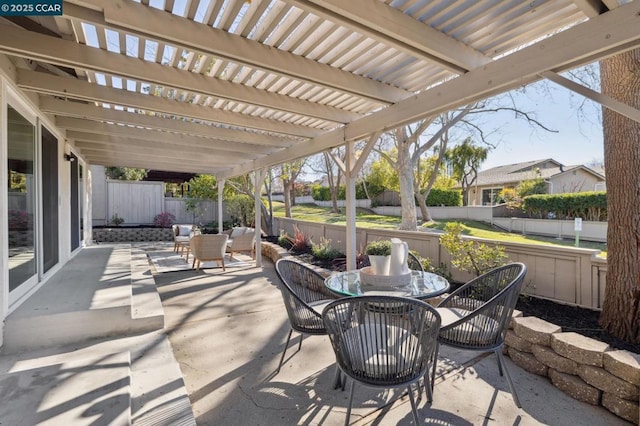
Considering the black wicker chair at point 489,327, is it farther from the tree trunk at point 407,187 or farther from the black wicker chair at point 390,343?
the tree trunk at point 407,187

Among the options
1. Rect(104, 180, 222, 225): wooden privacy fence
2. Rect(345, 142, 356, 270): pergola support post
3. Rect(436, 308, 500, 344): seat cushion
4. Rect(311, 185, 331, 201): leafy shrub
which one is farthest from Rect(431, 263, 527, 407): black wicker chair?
Rect(311, 185, 331, 201): leafy shrub

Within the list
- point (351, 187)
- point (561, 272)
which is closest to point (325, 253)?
point (351, 187)

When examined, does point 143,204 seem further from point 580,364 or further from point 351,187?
point 580,364

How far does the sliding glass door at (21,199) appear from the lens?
10.1 feet

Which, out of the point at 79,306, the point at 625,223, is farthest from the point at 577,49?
the point at 79,306

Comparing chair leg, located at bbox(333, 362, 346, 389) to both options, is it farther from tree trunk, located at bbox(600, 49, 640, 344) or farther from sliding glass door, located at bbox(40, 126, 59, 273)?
sliding glass door, located at bbox(40, 126, 59, 273)

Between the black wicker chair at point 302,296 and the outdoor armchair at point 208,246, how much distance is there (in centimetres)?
364

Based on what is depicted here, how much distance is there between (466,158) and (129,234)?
63.7 ft

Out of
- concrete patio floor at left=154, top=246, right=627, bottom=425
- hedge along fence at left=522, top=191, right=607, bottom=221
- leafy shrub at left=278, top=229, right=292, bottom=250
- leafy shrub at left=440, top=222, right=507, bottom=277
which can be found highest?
hedge along fence at left=522, top=191, right=607, bottom=221

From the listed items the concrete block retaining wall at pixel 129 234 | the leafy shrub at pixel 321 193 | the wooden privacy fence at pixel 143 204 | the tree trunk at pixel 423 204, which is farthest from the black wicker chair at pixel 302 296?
the leafy shrub at pixel 321 193

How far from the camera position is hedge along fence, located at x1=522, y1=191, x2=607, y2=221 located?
12.5 meters

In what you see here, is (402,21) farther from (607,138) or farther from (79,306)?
(79,306)

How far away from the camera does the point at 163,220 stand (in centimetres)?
1201

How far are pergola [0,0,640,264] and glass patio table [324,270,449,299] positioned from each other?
1681mm
